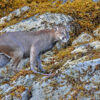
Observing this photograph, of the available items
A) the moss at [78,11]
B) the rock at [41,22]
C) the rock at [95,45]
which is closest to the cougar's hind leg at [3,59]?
the rock at [41,22]

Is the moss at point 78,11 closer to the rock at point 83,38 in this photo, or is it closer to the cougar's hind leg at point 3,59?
the rock at point 83,38

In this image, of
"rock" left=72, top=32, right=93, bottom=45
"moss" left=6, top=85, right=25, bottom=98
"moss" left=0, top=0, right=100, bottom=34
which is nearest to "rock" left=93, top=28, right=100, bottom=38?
"rock" left=72, top=32, right=93, bottom=45

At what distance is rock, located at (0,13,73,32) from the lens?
40.2 feet

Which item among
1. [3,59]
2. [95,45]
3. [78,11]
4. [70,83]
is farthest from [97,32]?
[70,83]

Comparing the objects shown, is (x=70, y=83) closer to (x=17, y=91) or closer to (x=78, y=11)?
(x=17, y=91)

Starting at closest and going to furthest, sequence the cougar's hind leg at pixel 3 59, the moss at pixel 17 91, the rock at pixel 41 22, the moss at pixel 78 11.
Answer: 1. the moss at pixel 17 91
2. the cougar's hind leg at pixel 3 59
3. the rock at pixel 41 22
4. the moss at pixel 78 11

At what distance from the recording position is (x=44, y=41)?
899 cm

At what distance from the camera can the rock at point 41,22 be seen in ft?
40.2

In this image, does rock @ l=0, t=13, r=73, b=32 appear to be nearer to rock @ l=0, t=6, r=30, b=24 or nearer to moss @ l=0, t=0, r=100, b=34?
moss @ l=0, t=0, r=100, b=34

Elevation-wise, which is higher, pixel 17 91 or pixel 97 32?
pixel 97 32

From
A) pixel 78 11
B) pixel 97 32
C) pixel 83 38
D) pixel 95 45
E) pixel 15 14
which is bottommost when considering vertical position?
pixel 95 45

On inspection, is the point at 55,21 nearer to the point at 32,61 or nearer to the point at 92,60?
the point at 32,61

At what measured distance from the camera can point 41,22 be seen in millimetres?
12391

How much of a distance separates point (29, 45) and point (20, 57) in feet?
1.85
